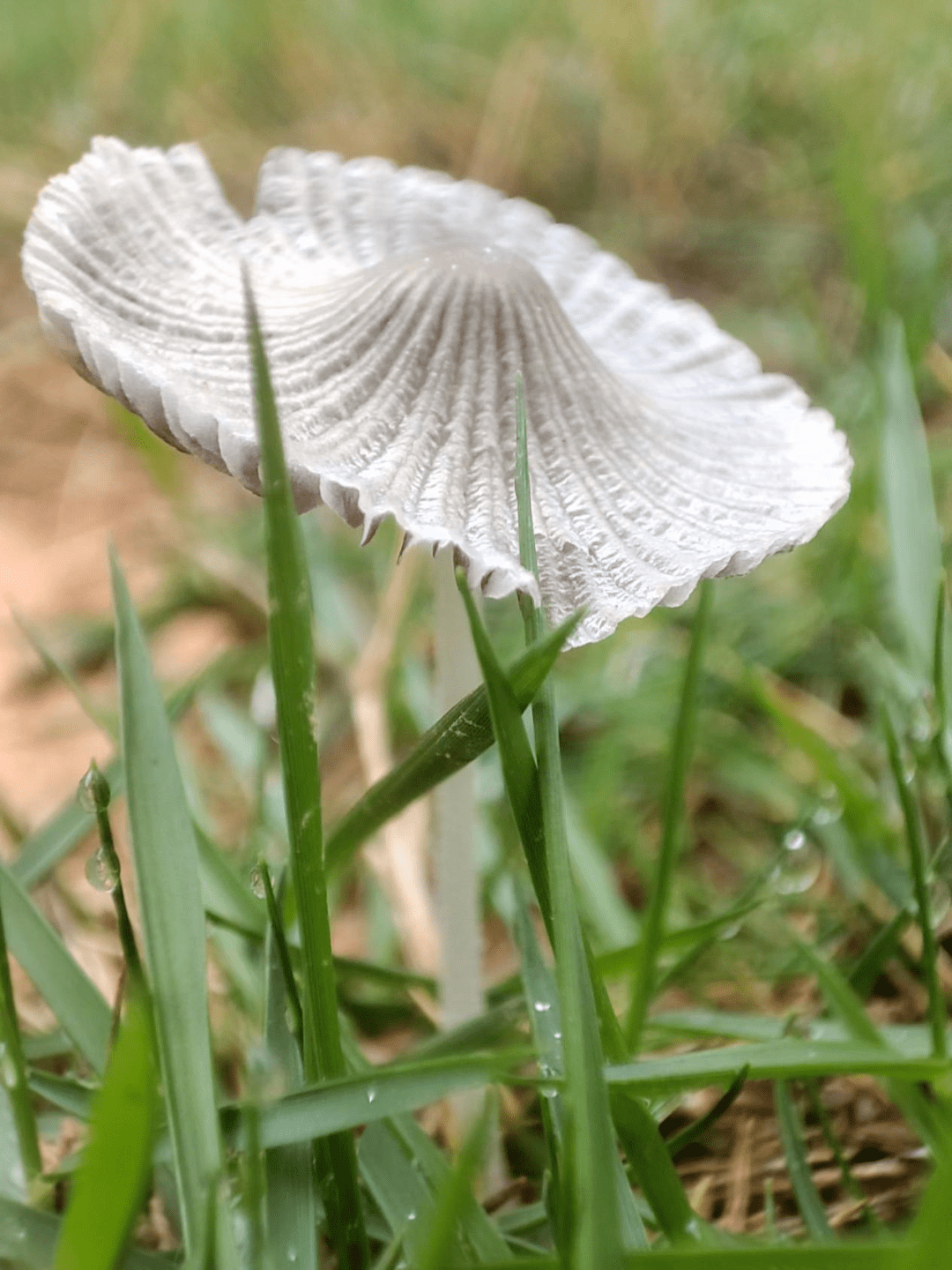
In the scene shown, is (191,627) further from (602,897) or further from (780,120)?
(780,120)

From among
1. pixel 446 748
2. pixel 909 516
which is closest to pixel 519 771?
pixel 446 748

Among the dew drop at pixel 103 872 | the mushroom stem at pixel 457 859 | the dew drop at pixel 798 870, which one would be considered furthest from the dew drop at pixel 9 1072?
the dew drop at pixel 798 870

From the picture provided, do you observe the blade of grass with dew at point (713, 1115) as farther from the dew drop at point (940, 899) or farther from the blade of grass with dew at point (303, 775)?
the dew drop at point (940, 899)

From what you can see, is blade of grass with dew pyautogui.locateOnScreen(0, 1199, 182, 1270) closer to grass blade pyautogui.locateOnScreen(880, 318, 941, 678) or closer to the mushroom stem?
the mushroom stem

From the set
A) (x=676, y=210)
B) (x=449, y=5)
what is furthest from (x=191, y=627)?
(x=449, y=5)

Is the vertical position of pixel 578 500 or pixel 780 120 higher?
pixel 780 120

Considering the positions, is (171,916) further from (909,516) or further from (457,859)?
(909,516)

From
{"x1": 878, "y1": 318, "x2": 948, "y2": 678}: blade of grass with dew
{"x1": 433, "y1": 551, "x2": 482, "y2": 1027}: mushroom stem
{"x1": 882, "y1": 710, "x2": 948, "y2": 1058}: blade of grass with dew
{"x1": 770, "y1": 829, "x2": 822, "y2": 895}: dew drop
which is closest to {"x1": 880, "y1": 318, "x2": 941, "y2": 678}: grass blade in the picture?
{"x1": 878, "y1": 318, "x2": 948, "y2": 678}: blade of grass with dew
